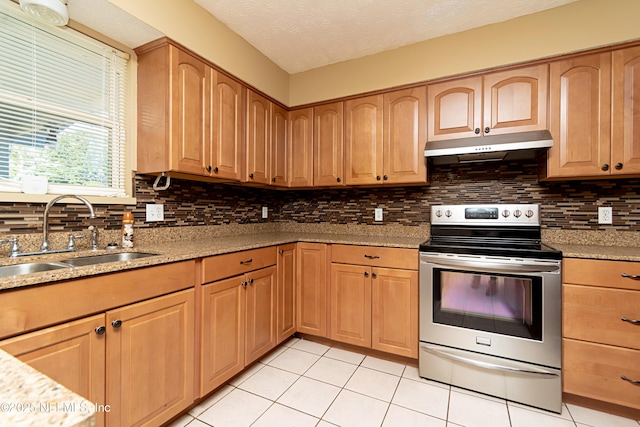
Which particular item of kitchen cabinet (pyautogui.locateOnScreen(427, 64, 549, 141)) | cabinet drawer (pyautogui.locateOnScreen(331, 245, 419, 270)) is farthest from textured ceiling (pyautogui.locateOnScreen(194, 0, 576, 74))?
cabinet drawer (pyautogui.locateOnScreen(331, 245, 419, 270))

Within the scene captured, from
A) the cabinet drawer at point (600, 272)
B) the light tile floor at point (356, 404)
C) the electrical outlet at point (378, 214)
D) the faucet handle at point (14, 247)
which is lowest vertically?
the light tile floor at point (356, 404)

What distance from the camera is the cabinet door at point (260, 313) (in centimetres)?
200

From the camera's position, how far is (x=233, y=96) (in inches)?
86.8

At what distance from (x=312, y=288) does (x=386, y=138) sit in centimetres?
139

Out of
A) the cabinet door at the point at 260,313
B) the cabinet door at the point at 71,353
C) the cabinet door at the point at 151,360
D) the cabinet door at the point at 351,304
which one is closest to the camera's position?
the cabinet door at the point at 71,353

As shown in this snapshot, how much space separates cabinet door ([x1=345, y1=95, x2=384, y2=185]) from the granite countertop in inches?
89.4

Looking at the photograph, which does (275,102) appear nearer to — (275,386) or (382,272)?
(382,272)

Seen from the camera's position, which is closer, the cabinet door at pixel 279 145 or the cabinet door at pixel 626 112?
the cabinet door at pixel 626 112

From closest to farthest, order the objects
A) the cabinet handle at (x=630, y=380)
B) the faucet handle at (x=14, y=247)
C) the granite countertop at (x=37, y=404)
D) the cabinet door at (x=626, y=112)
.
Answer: the granite countertop at (x=37, y=404) → the faucet handle at (x=14, y=247) → the cabinet handle at (x=630, y=380) → the cabinet door at (x=626, y=112)

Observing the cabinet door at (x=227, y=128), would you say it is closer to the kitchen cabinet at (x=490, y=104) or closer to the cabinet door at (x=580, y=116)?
the kitchen cabinet at (x=490, y=104)

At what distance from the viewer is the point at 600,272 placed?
5.34 feet

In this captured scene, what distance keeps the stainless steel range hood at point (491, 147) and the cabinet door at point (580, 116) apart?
128mm

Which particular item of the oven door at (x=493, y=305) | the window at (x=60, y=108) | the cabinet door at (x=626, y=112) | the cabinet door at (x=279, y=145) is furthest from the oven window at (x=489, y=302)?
the window at (x=60, y=108)

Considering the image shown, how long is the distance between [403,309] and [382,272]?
0.30 metres
